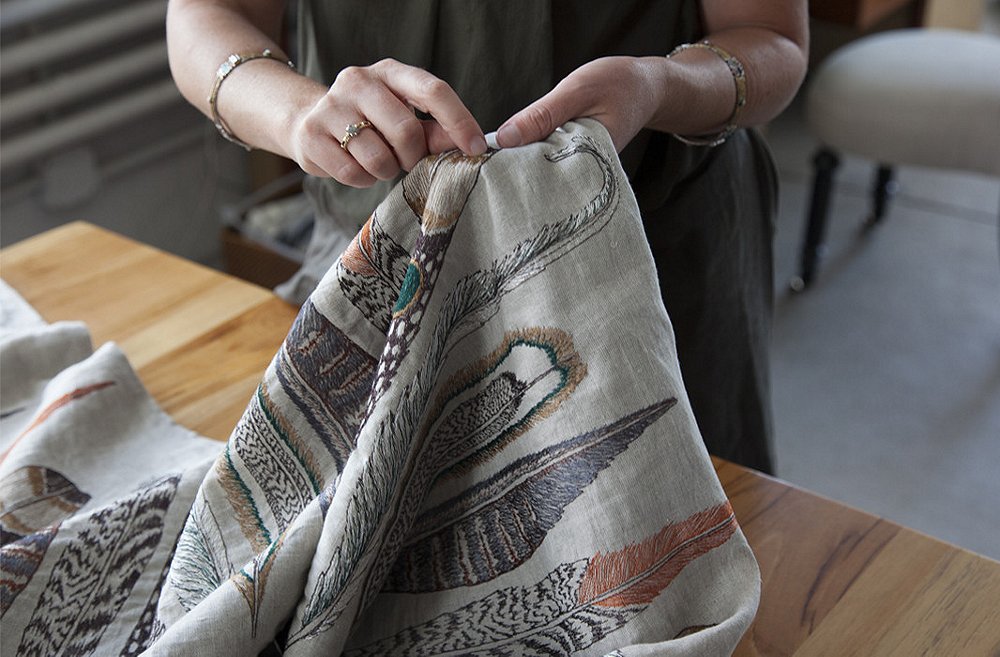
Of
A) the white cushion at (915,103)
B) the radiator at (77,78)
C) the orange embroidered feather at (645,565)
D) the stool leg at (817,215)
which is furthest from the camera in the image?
the stool leg at (817,215)

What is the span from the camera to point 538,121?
52 cm

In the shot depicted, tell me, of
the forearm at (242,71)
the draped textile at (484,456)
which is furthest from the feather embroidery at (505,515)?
the forearm at (242,71)

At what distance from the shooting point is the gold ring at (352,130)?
554mm

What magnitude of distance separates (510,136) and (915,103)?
181 cm

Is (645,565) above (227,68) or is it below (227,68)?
below

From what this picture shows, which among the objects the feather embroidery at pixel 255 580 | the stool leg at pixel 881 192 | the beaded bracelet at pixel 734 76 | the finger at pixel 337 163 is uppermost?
the finger at pixel 337 163

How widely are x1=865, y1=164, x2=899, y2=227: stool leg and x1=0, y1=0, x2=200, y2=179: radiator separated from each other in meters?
1.60

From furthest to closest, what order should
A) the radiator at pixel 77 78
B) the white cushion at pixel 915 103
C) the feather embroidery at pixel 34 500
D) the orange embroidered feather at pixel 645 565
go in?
the white cushion at pixel 915 103
the radiator at pixel 77 78
the feather embroidery at pixel 34 500
the orange embroidered feather at pixel 645 565

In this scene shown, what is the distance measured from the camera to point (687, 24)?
0.75 meters

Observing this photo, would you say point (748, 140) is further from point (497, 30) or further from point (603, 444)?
point (603, 444)

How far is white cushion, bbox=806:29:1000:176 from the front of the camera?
206 centimetres

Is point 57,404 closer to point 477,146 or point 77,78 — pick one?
point 477,146

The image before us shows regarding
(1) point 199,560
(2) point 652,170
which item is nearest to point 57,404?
(1) point 199,560

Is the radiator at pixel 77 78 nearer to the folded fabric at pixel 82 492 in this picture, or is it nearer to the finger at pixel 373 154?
the folded fabric at pixel 82 492
